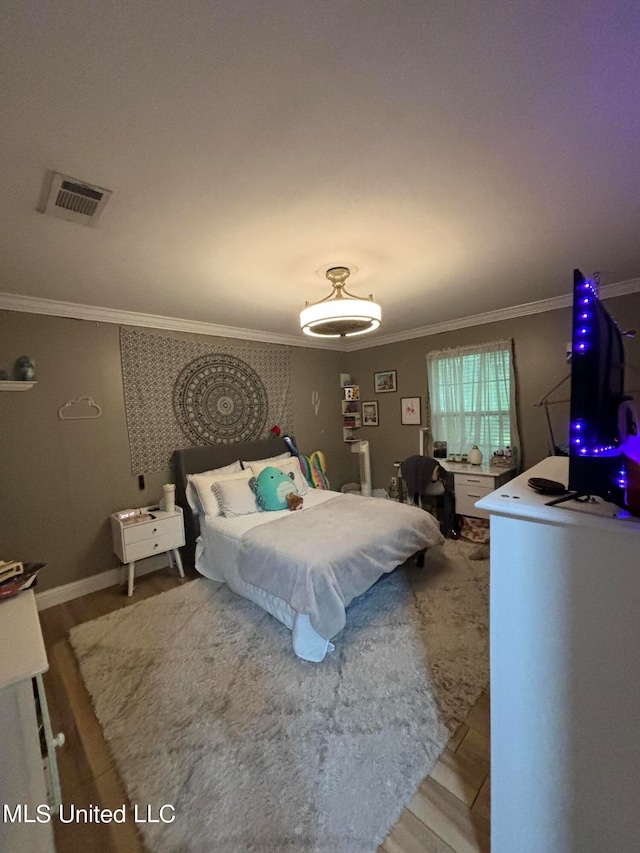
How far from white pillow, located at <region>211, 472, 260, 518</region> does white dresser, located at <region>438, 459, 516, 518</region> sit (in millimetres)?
2130

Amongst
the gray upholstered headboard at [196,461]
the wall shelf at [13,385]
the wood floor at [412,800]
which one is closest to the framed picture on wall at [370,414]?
the gray upholstered headboard at [196,461]

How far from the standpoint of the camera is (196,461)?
3.34 m

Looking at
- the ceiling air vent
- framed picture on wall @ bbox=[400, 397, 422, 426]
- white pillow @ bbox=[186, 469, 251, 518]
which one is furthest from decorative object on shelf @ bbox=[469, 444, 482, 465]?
the ceiling air vent

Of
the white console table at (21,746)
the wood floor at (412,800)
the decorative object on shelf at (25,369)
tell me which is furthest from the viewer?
the decorative object on shelf at (25,369)

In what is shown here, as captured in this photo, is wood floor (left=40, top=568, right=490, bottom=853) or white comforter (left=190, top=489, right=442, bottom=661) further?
white comforter (left=190, top=489, right=442, bottom=661)

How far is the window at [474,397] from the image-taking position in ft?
11.8

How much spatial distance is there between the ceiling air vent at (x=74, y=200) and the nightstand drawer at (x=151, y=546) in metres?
2.31

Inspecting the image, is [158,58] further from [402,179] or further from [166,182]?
[402,179]

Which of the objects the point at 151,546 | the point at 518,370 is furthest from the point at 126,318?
the point at 518,370

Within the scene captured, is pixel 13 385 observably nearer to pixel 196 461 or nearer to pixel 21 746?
pixel 196 461

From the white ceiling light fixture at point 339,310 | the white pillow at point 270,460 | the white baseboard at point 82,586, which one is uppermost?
the white ceiling light fixture at point 339,310

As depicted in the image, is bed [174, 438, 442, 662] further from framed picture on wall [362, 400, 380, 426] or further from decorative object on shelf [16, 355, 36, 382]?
framed picture on wall [362, 400, 380, 426]

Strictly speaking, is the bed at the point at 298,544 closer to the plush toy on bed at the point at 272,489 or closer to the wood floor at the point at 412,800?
the plush toy on bed at the point at 272,489

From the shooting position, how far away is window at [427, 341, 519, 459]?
11.8 ft
